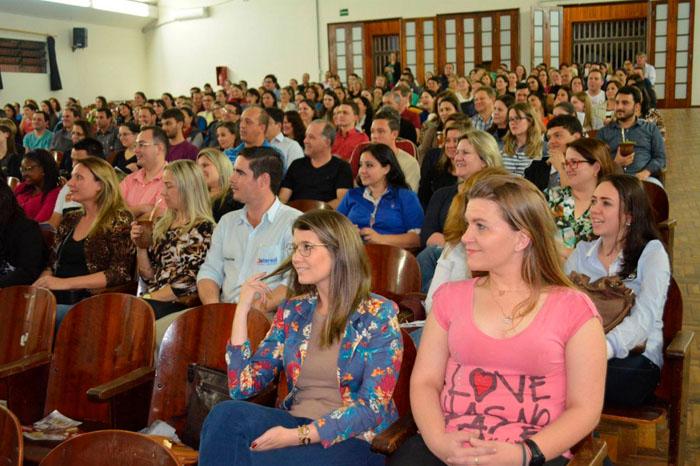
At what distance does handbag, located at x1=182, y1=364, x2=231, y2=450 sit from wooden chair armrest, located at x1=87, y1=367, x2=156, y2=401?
0.21m

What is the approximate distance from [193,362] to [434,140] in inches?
177

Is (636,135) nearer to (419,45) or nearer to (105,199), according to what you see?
(105,199)

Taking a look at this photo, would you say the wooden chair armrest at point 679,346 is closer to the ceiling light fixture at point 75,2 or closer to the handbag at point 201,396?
the handbag at point 201,396

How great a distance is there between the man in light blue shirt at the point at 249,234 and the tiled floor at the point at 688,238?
1613mm

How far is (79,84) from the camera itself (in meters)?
17.4

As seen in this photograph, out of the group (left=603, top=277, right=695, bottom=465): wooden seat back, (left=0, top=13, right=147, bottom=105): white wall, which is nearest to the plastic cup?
(left=603, top=277, right=695, bottom=465): wooden seat back

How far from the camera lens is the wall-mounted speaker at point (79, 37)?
55.8ft

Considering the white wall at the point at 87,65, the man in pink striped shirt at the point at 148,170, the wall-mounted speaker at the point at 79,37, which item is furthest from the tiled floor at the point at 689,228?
the white wall at the point at 87,65

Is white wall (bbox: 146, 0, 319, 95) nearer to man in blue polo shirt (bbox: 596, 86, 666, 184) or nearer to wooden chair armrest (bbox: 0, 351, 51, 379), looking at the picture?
man in blue polo shirt (bbox: 596, 86, 666, 184)

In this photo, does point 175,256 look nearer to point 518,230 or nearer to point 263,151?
point 263,151

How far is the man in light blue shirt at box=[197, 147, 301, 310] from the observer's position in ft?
10.8

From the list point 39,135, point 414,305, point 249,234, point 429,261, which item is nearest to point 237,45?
point 39,135

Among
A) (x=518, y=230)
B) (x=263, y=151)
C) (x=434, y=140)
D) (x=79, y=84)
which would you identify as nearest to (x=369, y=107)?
(x=434, y=140)

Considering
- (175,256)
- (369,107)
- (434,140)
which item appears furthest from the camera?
(369,107)
